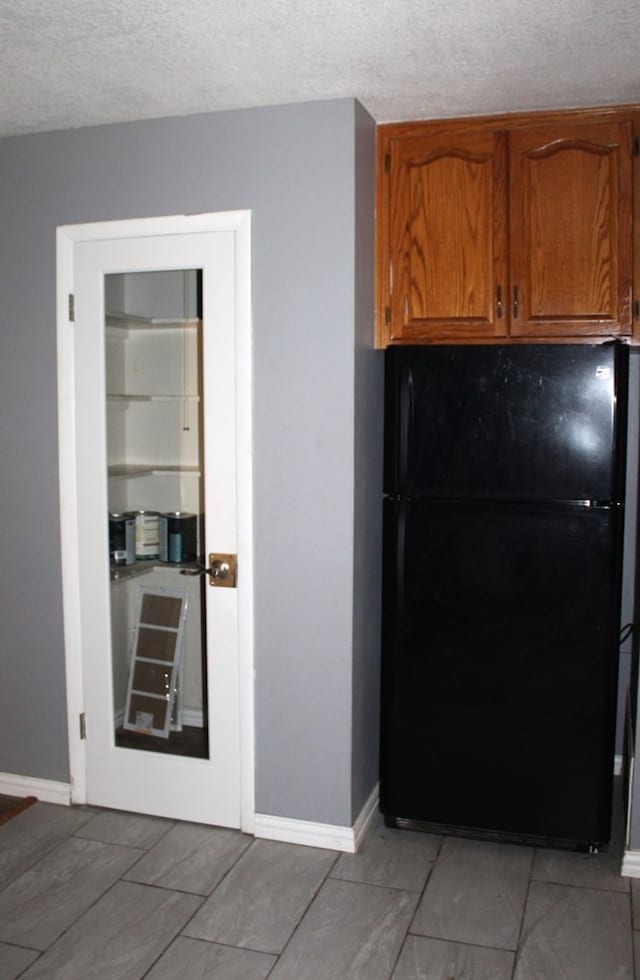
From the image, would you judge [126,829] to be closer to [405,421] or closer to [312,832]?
[312,832]

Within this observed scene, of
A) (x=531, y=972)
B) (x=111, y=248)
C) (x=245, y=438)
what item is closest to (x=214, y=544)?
(x=245, y=438)

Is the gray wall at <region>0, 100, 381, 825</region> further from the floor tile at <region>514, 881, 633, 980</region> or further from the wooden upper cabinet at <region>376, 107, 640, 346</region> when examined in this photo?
the floor tile at <region>514, 881, 633, 980</region>

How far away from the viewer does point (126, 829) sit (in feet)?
10.1

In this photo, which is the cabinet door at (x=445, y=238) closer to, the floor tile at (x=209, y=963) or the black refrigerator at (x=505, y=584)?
the black refrigerator at (x=505, y=584)

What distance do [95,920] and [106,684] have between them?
85 cm

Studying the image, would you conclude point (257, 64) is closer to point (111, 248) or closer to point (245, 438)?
point (111, 248)

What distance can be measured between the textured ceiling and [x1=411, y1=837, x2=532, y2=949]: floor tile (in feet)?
7.98

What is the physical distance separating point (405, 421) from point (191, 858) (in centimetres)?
161

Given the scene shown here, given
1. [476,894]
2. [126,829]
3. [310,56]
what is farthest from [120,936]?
[310,56]

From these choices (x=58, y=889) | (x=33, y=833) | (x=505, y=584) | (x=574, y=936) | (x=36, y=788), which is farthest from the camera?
(x=36, y=788)

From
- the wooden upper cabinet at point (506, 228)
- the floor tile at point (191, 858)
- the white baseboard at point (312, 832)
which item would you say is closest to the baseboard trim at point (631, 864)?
the white baseboard at point (312, 832)

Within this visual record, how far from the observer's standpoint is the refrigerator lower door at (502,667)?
2752mm

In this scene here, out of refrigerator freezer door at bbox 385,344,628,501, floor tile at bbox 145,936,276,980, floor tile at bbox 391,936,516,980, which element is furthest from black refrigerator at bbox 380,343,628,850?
floor tile at bbox 145,936,276,980

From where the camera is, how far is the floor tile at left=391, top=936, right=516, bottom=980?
2283 millimetres
